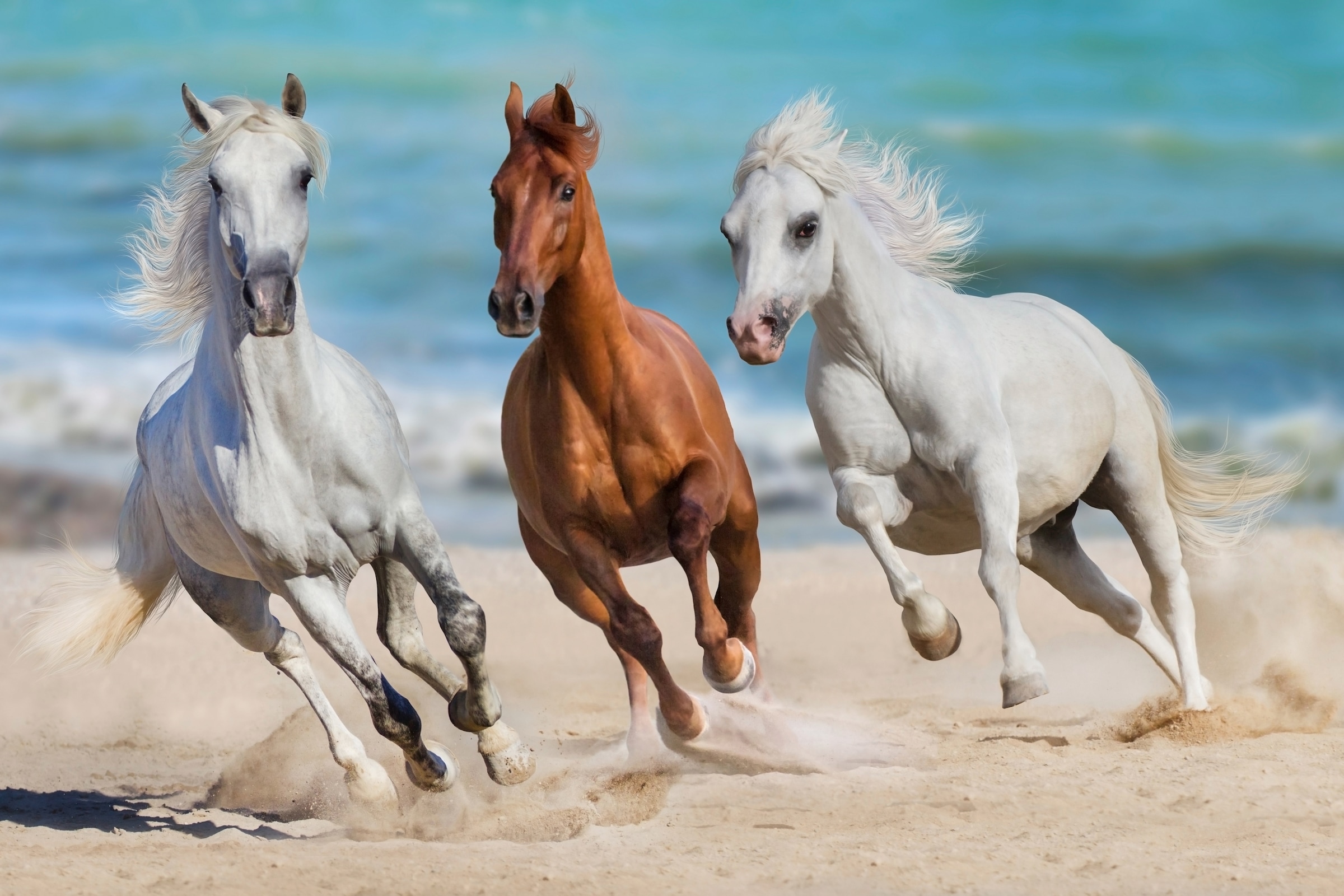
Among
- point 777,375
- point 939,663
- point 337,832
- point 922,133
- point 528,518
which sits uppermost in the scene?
point 922,133

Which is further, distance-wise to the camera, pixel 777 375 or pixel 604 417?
pixel 777 375

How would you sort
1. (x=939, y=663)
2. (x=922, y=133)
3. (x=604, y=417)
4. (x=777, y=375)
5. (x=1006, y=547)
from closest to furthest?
(x=604, y=417) → (x=1006, y=547) → (x=939, y=663) → (x=777, y=375) → (x=922, y=133)

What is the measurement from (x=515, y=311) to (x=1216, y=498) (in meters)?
3.40

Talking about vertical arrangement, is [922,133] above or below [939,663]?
above

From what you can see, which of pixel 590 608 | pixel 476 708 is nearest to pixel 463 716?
pixel 476 708

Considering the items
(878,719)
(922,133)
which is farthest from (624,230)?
(878,719)

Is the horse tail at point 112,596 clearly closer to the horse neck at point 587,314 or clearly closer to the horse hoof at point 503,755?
the horse hoof at point 503,755

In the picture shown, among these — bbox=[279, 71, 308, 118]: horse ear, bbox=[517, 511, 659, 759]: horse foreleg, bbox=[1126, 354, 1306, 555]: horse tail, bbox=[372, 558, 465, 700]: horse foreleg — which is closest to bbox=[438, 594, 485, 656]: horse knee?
bbox=[372, 558, 465, 700]: horse foreleg

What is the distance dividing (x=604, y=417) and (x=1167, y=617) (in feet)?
8.66

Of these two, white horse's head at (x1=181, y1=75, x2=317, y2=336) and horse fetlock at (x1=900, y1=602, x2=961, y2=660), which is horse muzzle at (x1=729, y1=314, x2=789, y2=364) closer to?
horse fetlock at (x1=900, y1=602, x2=961, y2=660)

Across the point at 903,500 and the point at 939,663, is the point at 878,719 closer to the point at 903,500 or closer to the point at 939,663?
the point at 939,663

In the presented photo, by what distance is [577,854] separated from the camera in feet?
14.1

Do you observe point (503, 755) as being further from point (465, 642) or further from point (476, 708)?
point (465, 642)

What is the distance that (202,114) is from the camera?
4559 mm
